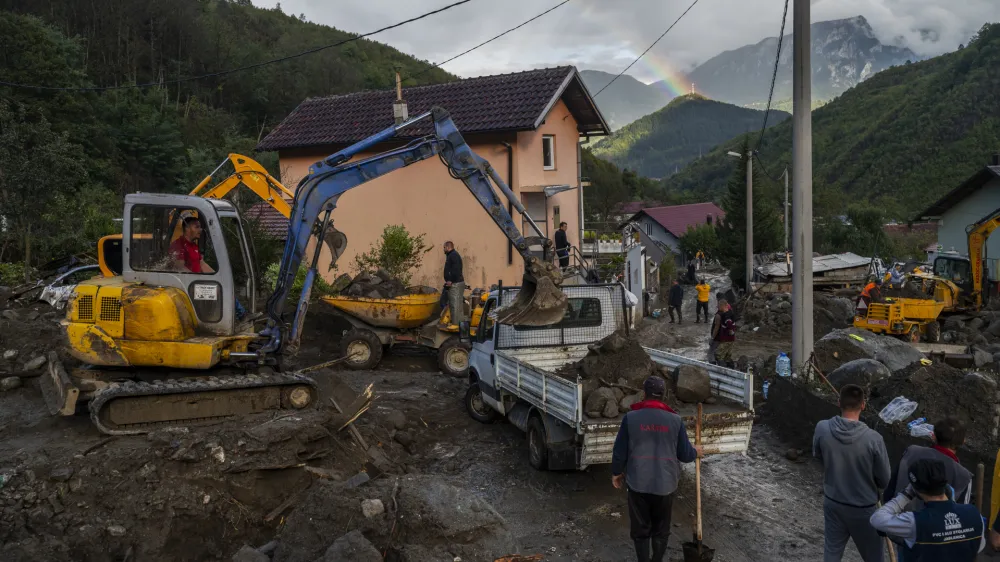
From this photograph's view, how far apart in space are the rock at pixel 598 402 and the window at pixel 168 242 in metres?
4.62

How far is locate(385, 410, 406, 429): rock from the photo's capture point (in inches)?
402

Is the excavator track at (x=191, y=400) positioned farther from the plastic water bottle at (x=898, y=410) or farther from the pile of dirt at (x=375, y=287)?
the plastic water bottle at (x=898, y=410)

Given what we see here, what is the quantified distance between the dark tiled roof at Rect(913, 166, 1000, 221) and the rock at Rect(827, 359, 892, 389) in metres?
28.4

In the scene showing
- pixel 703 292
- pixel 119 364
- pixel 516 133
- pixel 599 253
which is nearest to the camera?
pixel 119 364

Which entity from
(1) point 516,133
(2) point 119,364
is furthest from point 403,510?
(1) point 516,133

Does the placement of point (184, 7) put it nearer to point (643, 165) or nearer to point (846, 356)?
point (846, 356)

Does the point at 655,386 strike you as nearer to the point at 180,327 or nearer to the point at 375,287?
the point at 180,327

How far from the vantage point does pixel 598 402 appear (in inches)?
320

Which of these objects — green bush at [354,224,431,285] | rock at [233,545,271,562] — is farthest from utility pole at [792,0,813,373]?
green bush at [354,224,431,285]

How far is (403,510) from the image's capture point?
245 inches

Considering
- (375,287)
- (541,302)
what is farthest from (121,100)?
(541,302)

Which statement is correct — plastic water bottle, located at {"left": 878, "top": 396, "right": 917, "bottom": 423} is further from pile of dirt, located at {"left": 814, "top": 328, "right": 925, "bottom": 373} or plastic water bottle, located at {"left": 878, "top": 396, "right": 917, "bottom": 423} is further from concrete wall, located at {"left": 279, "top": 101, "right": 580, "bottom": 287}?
concrete wall, located at {"left": 279, "top": 101, "right": 580, "bottom": 287}

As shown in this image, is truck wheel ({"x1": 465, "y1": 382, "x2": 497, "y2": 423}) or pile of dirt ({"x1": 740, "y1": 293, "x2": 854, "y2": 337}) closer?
truck wheel ({"x1": 465, "y1": 382, "x2": 497, "y2": 423})

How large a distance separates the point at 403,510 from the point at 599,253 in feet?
79.9
